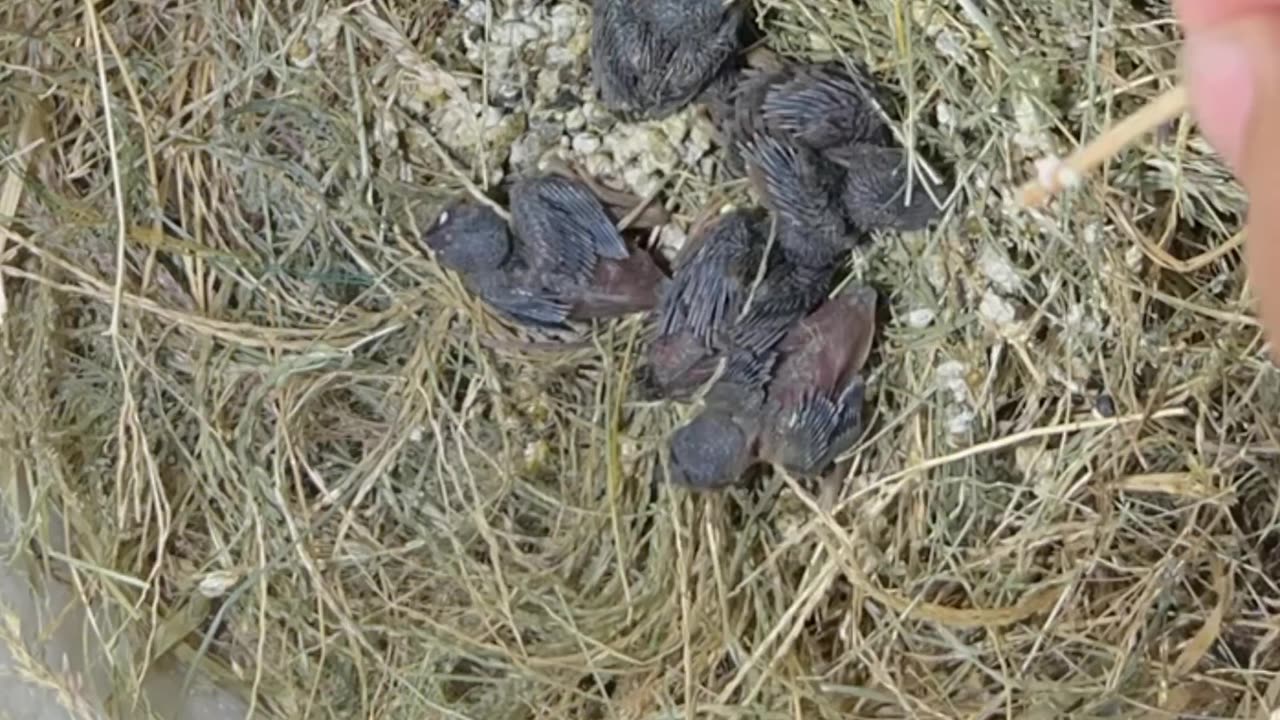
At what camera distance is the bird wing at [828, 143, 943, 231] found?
1.28 metres

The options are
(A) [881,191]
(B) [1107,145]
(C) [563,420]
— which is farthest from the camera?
(C) [563,420]

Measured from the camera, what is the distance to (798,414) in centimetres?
130

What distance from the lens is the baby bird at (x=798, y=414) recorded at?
1297mm

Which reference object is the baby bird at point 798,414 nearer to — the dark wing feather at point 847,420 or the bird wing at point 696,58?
the dark wing feather at point 847,420

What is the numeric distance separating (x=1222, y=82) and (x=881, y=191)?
55cm

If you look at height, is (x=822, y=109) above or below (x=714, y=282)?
above

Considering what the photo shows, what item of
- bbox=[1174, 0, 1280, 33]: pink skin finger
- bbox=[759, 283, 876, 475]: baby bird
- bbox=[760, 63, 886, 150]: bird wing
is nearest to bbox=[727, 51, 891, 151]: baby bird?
bbox=[760, 63, 886, 150]: bird wing

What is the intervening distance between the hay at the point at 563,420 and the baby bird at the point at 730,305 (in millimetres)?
61

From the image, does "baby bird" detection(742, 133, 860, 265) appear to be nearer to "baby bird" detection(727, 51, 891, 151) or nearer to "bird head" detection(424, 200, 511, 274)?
"baby bird" detection(727, 51, 891, 151)

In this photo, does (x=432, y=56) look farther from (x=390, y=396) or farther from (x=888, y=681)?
(x=888, y=681)

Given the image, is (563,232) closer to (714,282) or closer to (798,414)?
(714,282)

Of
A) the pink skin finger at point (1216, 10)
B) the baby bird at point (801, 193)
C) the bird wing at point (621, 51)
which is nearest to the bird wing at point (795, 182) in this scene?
the baby bird at point (801, 193)

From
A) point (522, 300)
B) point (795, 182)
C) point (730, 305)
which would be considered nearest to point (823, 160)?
point (795, 182)

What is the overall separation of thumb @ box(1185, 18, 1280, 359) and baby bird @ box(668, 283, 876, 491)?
1.82ft
